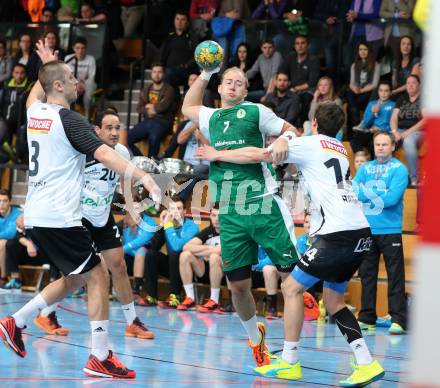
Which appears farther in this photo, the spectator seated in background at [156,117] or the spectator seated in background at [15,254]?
the spectator seated in background at [156,117]

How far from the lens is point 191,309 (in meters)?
11.4

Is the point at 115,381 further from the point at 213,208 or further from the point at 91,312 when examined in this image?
the point at 213,208

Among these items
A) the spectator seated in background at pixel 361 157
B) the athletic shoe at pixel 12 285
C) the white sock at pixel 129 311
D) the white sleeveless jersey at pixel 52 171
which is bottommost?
the athletic shoe at pixel 12 285

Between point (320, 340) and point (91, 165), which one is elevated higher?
point (91, 165)

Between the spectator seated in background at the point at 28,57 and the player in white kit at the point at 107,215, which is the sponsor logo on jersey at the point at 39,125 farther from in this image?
the spectator seated in background at the point at 28,57

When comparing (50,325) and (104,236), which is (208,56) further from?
(50,325)

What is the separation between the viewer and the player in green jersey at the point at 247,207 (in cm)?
659

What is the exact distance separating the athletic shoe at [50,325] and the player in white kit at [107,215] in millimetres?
712

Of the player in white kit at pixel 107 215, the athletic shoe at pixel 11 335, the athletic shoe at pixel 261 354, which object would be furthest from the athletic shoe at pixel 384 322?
the athletic shoe at pixel 11 335

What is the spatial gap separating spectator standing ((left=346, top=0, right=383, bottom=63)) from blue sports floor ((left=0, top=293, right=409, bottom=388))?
532cm

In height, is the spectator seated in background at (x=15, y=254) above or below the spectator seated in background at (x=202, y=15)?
below

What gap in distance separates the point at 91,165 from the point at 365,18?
24.5 ft

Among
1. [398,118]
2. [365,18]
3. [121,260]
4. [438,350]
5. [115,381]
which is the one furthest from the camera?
[365,18]

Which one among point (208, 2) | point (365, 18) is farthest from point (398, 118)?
point (208, 2)
